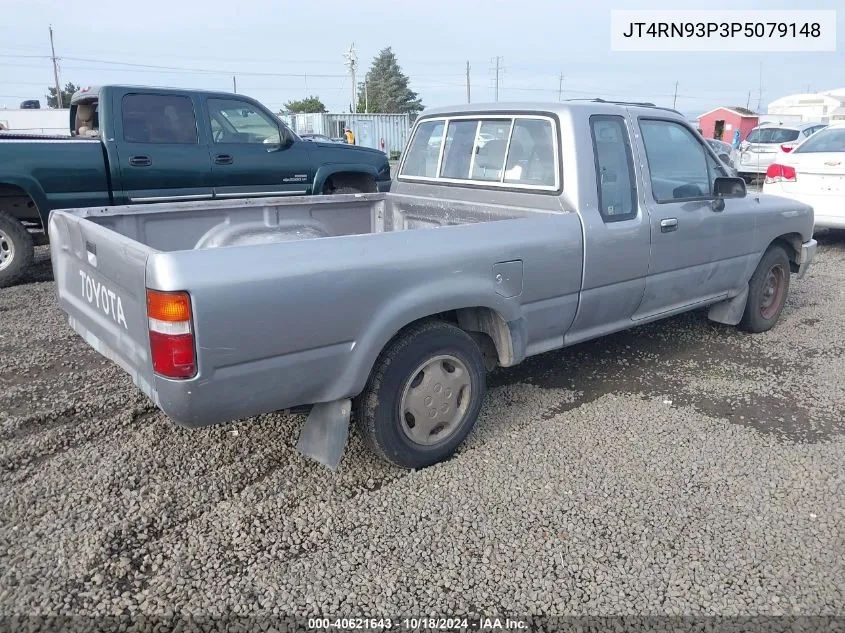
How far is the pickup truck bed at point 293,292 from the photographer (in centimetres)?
246

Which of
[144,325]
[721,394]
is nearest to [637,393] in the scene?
[721,394]

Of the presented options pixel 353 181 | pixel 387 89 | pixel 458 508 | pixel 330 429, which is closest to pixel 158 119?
pixel 353 181

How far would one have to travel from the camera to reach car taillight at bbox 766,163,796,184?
28.4 ft

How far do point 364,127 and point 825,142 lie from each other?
83.8 ft

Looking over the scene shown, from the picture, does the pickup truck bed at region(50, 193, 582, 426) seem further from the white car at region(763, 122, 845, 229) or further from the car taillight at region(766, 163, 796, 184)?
the car taillight at region(766, 163, 796, 184)

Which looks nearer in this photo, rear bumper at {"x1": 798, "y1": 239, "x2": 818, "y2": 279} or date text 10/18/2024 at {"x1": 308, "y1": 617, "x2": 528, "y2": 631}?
date text 10/18/2024 at {"x1": 308, "y1": 617, "x2": 528, "y2": 631}

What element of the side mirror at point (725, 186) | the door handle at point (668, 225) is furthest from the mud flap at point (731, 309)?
the door handle at point (668, 225)

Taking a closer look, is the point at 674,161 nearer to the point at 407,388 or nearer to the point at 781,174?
the point at 407,388

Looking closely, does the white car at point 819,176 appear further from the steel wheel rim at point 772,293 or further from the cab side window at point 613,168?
the cab side window at point 613,168

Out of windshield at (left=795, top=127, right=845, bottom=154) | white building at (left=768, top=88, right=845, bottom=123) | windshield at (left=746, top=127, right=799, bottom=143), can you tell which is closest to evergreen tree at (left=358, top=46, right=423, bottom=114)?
white building at (left=768, top=88, right=845, bottom=123)

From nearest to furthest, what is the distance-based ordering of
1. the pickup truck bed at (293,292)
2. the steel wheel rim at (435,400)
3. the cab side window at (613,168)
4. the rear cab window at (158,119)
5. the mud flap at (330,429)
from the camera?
the pickup truck bed at (293,292)
the mud flap at (330,429)
the steel wheel rim at (435,400)
the cab side window at (613,168)
the rear cab window at (158,119)

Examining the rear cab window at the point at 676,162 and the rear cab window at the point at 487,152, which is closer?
the rear cab window at the point at 487,152

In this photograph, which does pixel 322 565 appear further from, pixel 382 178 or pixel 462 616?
pixel 382 178

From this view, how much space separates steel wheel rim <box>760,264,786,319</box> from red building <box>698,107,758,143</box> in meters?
Answer: 35.2
